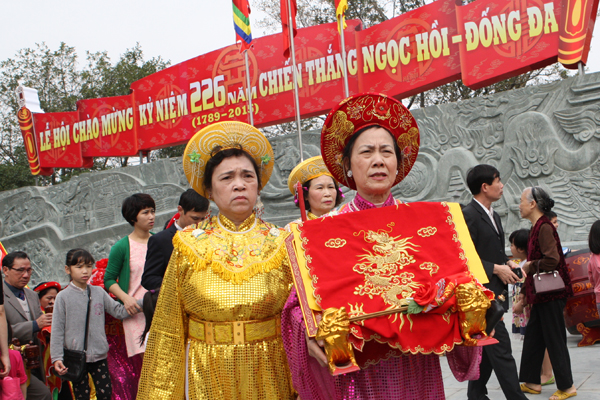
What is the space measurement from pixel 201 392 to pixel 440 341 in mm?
1001

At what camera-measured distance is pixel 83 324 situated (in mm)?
3719

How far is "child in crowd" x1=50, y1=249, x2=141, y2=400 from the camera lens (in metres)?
3.64

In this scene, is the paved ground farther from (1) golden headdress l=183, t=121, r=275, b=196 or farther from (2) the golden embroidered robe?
(1) golden headdress l=183, t=121, r=275, b=196

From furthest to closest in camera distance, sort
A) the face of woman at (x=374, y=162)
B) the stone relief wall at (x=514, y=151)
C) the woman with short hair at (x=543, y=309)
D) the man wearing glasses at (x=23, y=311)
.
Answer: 1. the stone relief wall at (x=514, y=151)
2. the woman with short hair at (x=543, y=309)
3. the man wearing glasses at (x=23, y=311)
4. the face of woman at (x=374, y=162)

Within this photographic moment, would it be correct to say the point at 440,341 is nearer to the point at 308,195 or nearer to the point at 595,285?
the point at 308,195

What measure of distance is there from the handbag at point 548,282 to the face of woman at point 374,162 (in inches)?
96.8

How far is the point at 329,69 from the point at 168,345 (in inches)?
348

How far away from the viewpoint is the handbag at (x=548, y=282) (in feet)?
12.6

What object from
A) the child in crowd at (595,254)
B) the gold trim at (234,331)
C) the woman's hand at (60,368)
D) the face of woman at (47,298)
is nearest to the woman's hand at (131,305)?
the woman's hand at (60,368)

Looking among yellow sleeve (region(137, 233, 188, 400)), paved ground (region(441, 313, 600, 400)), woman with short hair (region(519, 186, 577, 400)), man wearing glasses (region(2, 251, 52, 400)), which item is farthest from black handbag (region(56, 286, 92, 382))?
woman with short hair (region(519, 186, 577, 400))

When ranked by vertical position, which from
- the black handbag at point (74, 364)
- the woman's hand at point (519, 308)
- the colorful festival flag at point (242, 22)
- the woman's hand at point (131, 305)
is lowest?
the woman's hand at point (519, 308)

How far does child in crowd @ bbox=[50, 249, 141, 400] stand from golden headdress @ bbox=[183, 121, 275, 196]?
190 cm

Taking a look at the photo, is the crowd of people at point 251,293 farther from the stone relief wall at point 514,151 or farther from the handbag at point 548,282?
the stone relief wall at point 514,151

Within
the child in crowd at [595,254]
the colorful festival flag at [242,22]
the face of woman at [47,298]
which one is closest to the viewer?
the child in crowd at [595,254]
